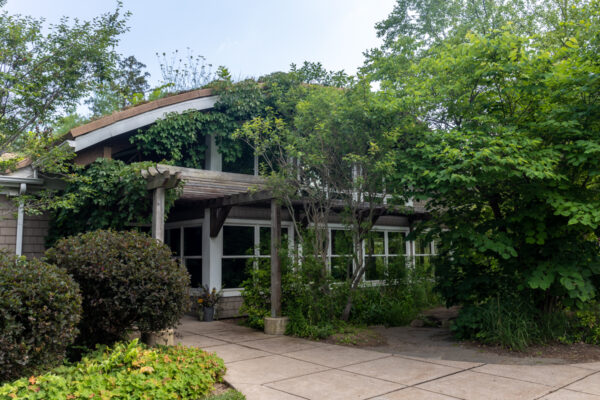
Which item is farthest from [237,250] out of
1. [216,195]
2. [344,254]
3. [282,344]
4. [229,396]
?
[229,396]

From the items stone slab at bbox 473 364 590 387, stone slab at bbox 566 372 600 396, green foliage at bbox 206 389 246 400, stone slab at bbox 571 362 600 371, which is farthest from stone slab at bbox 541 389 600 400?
green foliage at bbox 206 389 246 400

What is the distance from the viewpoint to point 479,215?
7641 mm

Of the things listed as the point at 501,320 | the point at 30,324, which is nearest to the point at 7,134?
the point at 30,324

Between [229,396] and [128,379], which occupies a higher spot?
[128,379]

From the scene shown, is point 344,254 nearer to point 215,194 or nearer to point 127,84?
point 215,194

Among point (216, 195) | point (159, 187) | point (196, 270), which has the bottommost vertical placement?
point (196, 270)

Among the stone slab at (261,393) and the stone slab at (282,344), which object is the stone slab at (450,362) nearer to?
the stone slab at (282,344)

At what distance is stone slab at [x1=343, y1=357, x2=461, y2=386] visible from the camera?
5234 millimetres

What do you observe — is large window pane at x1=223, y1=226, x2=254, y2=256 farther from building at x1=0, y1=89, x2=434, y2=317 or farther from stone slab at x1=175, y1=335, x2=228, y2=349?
stone slab at x1=175, y1=335, x2=228, y2=349

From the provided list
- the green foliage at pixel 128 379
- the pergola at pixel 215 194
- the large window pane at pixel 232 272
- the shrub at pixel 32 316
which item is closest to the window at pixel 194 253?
→ the large window pane at pixel 232 272

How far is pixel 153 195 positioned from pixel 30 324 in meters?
3.46

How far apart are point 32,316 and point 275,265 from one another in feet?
15.1

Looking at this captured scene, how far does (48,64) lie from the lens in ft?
26.0

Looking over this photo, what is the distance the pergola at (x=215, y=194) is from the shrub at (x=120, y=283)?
128cm
